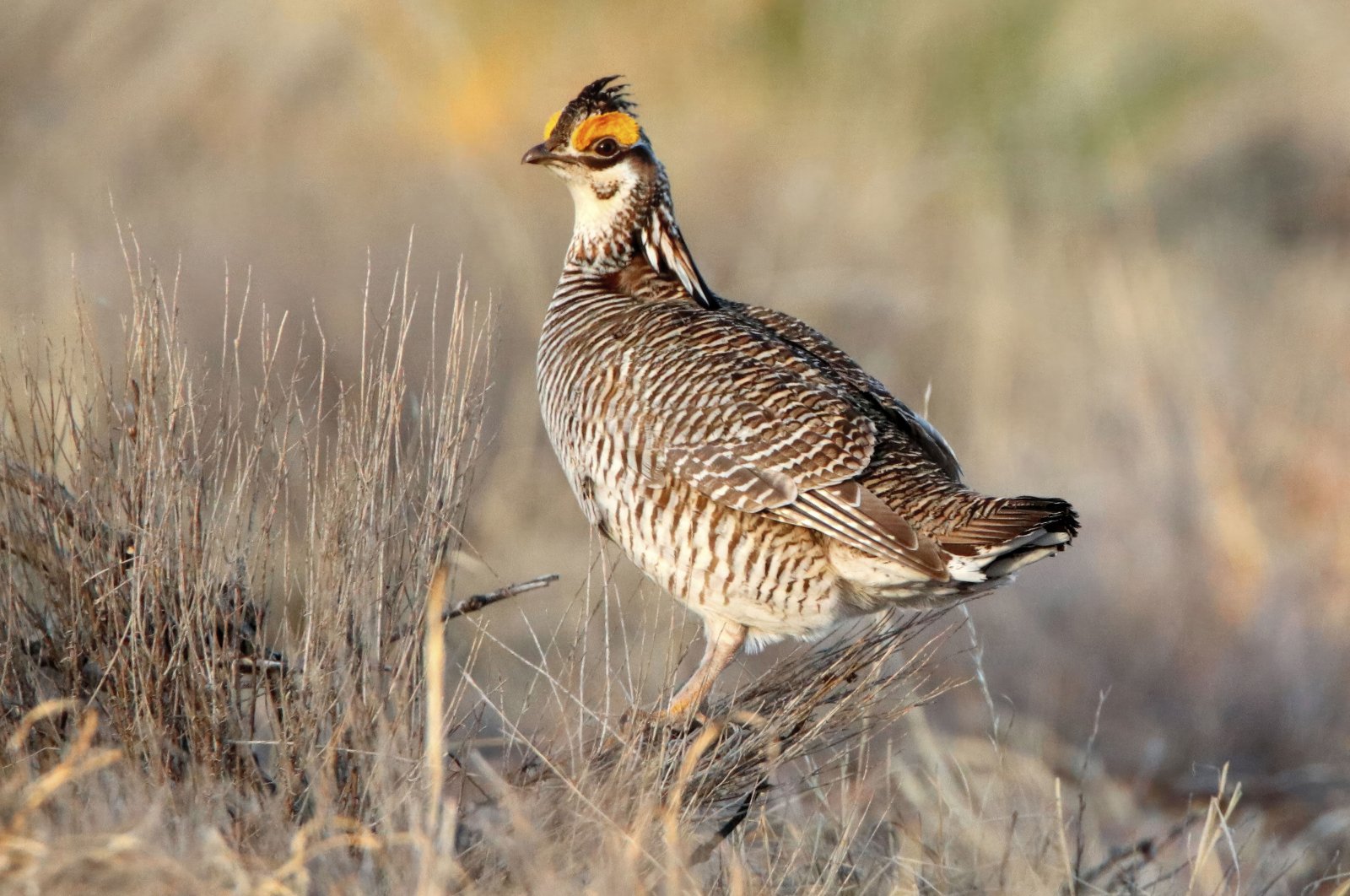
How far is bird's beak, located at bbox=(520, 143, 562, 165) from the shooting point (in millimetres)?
4117

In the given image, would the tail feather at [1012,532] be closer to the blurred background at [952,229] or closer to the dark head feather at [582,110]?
the dark head feather at [582,110]

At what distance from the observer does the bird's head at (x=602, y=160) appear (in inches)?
166

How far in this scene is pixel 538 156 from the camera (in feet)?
13.7

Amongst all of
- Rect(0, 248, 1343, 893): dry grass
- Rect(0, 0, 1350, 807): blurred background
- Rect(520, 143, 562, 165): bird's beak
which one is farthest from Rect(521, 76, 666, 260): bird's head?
Rect(0, 0, 1350, 807): blurred background

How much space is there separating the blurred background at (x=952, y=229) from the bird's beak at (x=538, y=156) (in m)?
2.45

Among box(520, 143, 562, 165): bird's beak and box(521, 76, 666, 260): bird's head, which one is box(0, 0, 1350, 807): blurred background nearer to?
box(521, 76, 666, 260): bird's head

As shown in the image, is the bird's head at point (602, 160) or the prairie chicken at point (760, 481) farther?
the bird's head at point (602, 160)

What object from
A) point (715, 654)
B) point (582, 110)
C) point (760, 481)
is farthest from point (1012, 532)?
point (582, 110)

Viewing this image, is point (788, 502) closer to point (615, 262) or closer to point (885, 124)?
point (615, 262)

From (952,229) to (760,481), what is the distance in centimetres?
887

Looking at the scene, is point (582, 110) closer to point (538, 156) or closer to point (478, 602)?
point (538, 156)

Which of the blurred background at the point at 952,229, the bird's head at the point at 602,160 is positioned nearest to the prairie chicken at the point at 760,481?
the bird's head at the point at 602,160

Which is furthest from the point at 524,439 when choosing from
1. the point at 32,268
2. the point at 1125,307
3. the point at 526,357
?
the point at 1125,307

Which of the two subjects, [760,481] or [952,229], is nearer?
[760,481]
